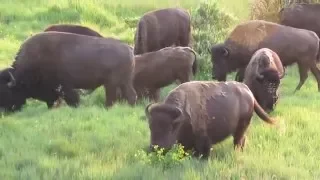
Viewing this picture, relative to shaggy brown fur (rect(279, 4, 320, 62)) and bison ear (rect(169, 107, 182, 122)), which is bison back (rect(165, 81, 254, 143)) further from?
shaggy brown fur (rect(279, 4, 320, 62))

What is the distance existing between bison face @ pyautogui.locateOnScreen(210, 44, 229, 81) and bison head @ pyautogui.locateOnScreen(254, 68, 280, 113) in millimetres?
2491

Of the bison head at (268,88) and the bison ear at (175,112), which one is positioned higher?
the bison ear at (175,112)

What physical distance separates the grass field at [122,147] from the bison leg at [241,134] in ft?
0.35

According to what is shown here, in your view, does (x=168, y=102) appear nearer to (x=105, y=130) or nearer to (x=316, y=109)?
(x=105, y=130)

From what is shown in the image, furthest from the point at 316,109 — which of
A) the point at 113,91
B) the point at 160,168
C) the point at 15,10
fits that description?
the point at 15,10

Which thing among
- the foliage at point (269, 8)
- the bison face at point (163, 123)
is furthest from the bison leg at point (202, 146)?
the foliage at point (269, 8)

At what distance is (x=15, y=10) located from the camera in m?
20.3

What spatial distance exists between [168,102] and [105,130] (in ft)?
5.41

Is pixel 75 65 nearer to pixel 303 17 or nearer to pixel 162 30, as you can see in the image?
pixel 162 30

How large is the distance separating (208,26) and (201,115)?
842 cm

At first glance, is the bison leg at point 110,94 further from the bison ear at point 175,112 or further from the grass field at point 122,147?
the bison ear at point 175,112

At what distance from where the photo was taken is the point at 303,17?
616 inches

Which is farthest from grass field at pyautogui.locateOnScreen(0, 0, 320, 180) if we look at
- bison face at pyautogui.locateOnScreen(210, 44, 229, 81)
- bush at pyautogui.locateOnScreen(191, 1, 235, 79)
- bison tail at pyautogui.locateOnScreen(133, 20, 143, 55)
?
bush at pyautogui.locateOnScreen(191, 1, 235, 79)

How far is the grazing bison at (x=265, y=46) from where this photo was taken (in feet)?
43.9
